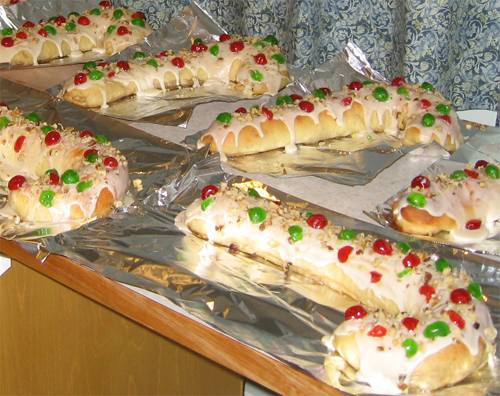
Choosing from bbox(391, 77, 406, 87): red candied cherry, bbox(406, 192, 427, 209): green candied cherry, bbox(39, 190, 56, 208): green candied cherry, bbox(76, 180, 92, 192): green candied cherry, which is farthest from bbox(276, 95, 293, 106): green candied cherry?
bbox(39, 190, 56, 208): green candied cherry

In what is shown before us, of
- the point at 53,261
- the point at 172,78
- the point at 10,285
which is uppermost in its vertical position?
the point at 172,78

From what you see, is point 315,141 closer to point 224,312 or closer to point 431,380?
point 224,312

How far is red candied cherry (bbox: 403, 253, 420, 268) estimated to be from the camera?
1681 mm

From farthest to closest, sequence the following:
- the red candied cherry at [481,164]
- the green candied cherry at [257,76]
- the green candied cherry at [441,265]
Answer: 1. the green candied cherry at [257,76]
2. the red candied cherry at [481,164]
3. the green candied cherry at [441,265]

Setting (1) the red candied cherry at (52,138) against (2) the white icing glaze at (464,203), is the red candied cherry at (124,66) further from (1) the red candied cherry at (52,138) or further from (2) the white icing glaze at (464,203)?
(2) the white icing glaze at (464,203)

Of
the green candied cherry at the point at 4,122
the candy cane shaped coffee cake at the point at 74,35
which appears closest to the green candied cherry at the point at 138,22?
the candy cane shaped coffee cake at the point at 74,35

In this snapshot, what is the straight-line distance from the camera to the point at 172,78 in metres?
2.81

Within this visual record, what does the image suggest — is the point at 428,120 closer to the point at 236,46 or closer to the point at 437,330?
the point at 236,46

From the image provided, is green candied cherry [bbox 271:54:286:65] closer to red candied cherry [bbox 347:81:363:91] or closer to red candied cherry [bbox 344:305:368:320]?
red candied cherry [bbox 347:81:363:91]

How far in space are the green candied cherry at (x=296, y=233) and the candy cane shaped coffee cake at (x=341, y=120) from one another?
0.60 metres

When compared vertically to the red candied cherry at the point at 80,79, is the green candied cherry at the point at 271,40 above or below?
above

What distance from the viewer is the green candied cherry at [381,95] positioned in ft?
8.36

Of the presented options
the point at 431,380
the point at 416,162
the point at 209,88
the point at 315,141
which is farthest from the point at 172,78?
the point at 431,380

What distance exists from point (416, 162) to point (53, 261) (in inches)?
50.1
